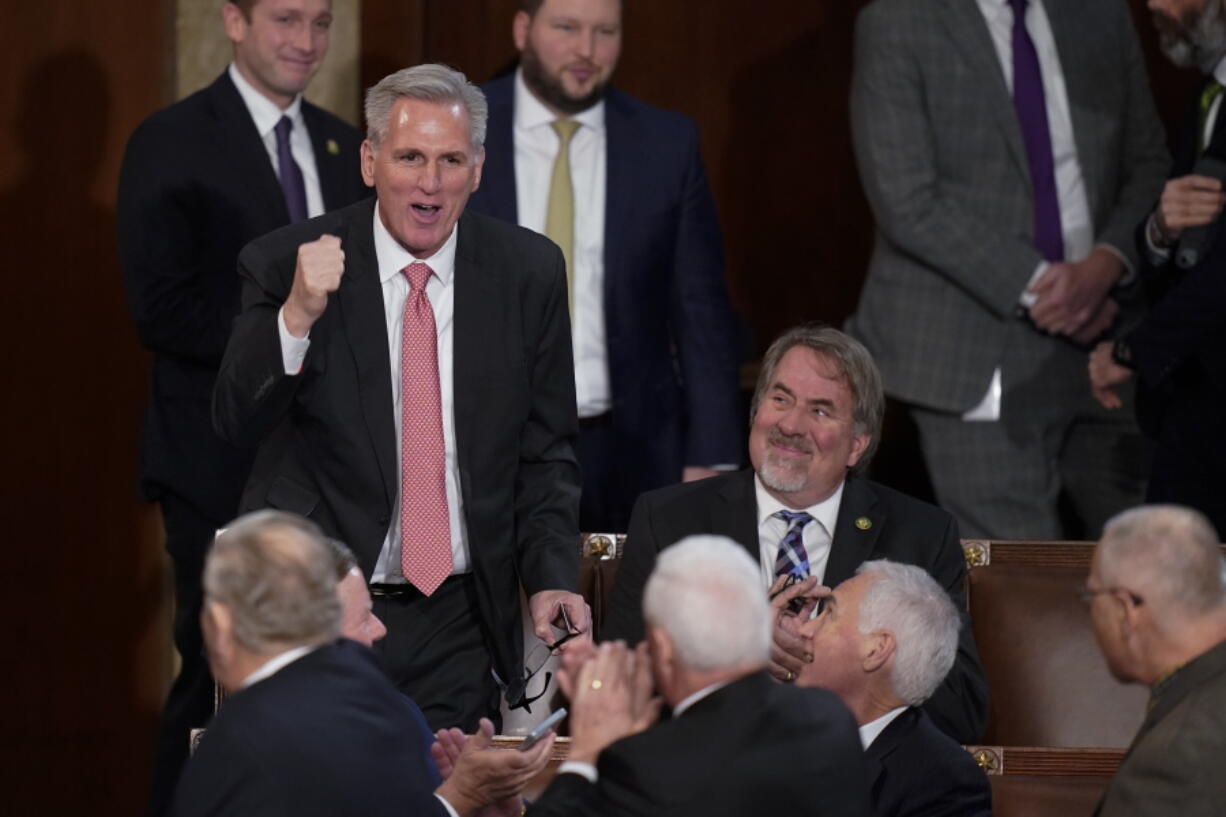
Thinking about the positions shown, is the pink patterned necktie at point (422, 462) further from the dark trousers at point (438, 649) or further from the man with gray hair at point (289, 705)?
the man with gray hair at point (289, 705)

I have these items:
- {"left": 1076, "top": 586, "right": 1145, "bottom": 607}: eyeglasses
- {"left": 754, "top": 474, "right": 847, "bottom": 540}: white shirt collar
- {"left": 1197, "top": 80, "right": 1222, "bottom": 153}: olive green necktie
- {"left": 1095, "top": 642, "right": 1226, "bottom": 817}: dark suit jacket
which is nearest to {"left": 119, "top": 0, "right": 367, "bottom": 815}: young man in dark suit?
{"left": 754, "top": 474, "right": 847, "bottom": 540}: white shirt collar

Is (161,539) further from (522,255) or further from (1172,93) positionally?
(1172,93)

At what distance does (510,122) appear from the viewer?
520cm

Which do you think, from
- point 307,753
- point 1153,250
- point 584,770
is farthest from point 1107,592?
point 1153,250

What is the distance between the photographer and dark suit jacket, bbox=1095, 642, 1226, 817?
2811 millimetres

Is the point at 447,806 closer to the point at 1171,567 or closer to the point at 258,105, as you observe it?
the point at 1171,567

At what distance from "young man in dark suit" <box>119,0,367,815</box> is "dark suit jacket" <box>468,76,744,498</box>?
0.49 m

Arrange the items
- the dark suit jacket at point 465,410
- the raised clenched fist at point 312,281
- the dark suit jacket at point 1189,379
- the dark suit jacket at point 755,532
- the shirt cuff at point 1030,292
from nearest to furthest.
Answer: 1. the raised clenched fist at point 312,281
2. the dark suit jacket at point 465,410
3. the dark suit jacket at point 755,532
4. the dark suit jacket at point 1189,379
5. the shirt cuff at point 1030,292

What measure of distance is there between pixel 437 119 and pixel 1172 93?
2787mm

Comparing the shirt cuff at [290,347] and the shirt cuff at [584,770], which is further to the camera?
the shirt cuff at [290,347]

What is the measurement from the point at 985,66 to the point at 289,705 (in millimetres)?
3045

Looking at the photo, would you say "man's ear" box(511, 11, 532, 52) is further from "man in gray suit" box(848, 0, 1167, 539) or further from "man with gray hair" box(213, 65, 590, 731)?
"man with gray hair" box(213, 65, 590, 731)

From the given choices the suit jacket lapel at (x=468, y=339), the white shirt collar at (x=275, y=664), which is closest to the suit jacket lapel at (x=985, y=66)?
the suit jacket lapel at (x=468, y=339)

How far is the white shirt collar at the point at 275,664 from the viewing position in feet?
9.23
